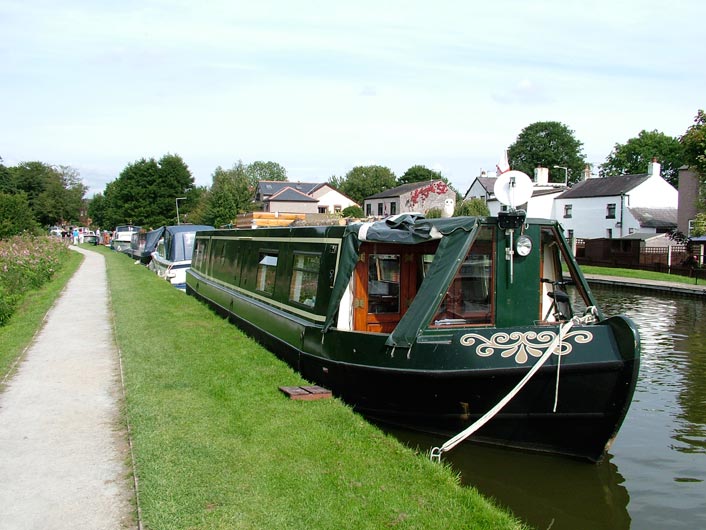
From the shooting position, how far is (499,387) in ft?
21.5

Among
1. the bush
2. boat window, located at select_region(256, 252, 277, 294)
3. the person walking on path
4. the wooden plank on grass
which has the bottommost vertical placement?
the person walking on path

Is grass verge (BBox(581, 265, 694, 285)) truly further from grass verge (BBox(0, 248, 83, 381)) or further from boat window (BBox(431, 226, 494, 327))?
grass verge (BBox(0, 248, 83, 381))

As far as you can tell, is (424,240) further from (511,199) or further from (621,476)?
(621,476)

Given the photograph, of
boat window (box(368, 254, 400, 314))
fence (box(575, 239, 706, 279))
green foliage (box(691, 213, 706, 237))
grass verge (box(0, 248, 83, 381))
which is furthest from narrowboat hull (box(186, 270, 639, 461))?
green foliage (box(691, 213, 706, 237))

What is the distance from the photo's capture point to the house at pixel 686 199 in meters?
38.5

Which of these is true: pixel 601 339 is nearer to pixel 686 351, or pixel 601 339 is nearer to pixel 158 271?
pixel 686 351

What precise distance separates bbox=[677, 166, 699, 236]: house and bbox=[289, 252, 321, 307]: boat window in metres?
35.0

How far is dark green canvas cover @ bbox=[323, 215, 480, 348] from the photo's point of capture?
696cm

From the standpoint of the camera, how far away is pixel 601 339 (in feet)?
21.1

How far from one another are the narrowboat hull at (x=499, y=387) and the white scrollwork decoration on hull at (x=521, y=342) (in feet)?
0.10

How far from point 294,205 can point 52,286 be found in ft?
164

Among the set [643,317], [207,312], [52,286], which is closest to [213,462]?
[207,312]

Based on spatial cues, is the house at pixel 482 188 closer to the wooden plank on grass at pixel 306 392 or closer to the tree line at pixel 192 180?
the tree line at pixel 192 180

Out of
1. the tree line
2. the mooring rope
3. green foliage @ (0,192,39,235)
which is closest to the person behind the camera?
the mooring rope
